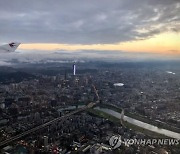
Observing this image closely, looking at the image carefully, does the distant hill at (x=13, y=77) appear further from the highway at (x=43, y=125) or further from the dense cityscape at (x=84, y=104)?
the highway at (x=43, y=125)

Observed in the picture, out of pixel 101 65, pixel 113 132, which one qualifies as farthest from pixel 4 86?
pixel 113 132

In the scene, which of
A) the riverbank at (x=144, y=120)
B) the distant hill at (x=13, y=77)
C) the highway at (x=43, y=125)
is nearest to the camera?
the highway at (x=43, y=125)

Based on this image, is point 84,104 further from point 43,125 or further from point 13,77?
point 13,77

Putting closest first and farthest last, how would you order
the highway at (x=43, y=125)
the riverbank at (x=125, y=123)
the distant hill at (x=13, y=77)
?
1. the highway at (x=43, y=125)
2. the riverbank at (x=125, y=123)
3. the distant hill at (x=13, y=77)

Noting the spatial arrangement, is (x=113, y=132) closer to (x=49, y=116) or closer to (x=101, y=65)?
(x=49, y=116)

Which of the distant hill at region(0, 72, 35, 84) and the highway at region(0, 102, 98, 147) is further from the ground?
the distant hill at region(0, 72, 35, 84)

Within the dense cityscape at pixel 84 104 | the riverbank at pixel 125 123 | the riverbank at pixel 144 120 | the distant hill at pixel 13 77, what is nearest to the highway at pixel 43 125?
the dense cityscape at pixel 84 104

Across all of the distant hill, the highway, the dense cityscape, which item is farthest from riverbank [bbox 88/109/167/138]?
the distant hill

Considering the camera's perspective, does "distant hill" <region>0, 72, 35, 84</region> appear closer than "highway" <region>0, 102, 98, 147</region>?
No

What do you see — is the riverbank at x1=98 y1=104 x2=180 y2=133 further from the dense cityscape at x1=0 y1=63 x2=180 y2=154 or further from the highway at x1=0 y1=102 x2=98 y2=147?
the highway at x1=0 y1=102 x2=98 y2=147

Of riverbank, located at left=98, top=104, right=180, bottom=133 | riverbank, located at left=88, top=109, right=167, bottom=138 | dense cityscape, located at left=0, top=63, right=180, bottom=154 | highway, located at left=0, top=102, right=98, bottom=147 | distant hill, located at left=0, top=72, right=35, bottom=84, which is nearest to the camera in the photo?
dense cityscape, located at left=0, top=63, right=180, bottom=154

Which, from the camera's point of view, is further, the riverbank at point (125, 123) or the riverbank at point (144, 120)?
the riverbank at point (144, 120)
